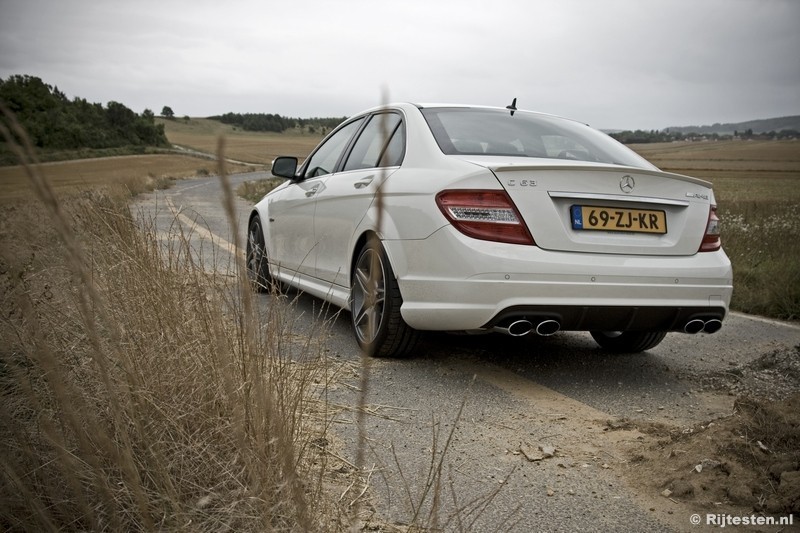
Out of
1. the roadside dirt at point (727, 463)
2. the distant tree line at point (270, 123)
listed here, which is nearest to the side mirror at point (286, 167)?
the roadside dirt at point (727, 463)

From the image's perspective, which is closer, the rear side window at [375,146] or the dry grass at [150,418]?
the dry grass at [150,418]

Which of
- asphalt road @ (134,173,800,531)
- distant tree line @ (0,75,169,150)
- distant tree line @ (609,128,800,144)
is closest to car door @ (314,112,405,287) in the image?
asphalt road @ (134,173,800,531)

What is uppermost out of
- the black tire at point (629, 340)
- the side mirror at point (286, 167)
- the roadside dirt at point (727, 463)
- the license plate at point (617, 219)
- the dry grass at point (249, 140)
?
the side mirror at point (286, 167)

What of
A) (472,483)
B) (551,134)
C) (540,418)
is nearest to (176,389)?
(472,483)

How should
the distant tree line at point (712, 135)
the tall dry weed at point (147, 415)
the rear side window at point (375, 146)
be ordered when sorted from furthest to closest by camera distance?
the distant tree line at point (712, 135), the rear side window at point (375, 146), the tall dry weed at point (147, 415)

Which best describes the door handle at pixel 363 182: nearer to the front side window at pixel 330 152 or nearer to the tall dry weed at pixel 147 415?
the front side window at pixel 330 152

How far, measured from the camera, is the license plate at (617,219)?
151 inches

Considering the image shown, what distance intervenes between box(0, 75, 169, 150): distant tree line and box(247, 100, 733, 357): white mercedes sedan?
1768 cm

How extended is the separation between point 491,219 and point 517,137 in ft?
3.40

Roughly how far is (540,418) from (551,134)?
2.03 meters

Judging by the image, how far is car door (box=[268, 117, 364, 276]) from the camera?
558cm

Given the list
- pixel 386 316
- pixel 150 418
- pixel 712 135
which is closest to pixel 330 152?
pixel 386 316

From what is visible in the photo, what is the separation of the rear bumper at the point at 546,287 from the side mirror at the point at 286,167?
7.53 feet

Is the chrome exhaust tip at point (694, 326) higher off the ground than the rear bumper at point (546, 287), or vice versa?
the rear bumper at point (546, 287)
